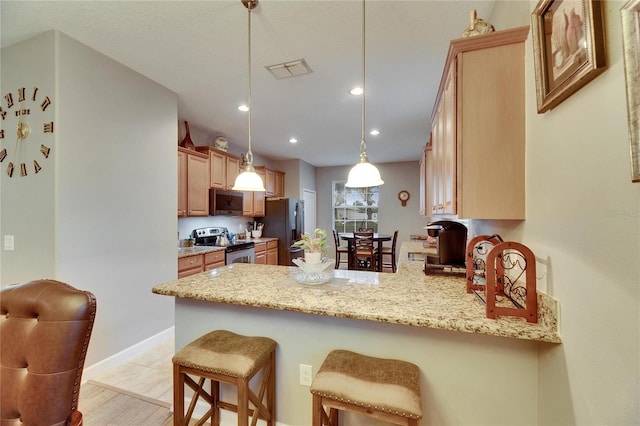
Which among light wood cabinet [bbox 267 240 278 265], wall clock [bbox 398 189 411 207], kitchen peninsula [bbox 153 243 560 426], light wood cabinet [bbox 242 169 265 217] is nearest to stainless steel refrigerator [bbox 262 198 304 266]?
light wood cabinet [bbox 267 240 278 265]

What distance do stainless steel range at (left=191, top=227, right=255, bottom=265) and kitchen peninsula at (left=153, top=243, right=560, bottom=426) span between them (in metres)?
2.20

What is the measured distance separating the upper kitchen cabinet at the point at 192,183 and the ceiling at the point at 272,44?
58 centimetres

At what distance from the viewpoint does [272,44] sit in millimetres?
2100

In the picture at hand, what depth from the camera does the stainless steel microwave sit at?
398cm

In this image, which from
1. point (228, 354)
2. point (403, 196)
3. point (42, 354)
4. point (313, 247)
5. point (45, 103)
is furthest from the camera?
point (403, 196)

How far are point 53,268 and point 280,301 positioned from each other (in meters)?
1.84

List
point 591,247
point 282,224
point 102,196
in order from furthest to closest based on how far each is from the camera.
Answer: point 282,224 < point 102,196 < point 591,247

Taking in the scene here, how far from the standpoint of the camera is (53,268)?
76.6 inches

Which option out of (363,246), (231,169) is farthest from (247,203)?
(363,246)

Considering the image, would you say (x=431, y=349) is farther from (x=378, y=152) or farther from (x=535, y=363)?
(x=378, y=152)

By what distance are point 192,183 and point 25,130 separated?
1.62 meters

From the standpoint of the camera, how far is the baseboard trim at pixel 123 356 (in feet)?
7.09

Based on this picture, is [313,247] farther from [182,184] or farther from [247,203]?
[247,203]

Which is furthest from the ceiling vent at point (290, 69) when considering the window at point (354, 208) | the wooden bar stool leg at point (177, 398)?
the window at point (354, 208)
